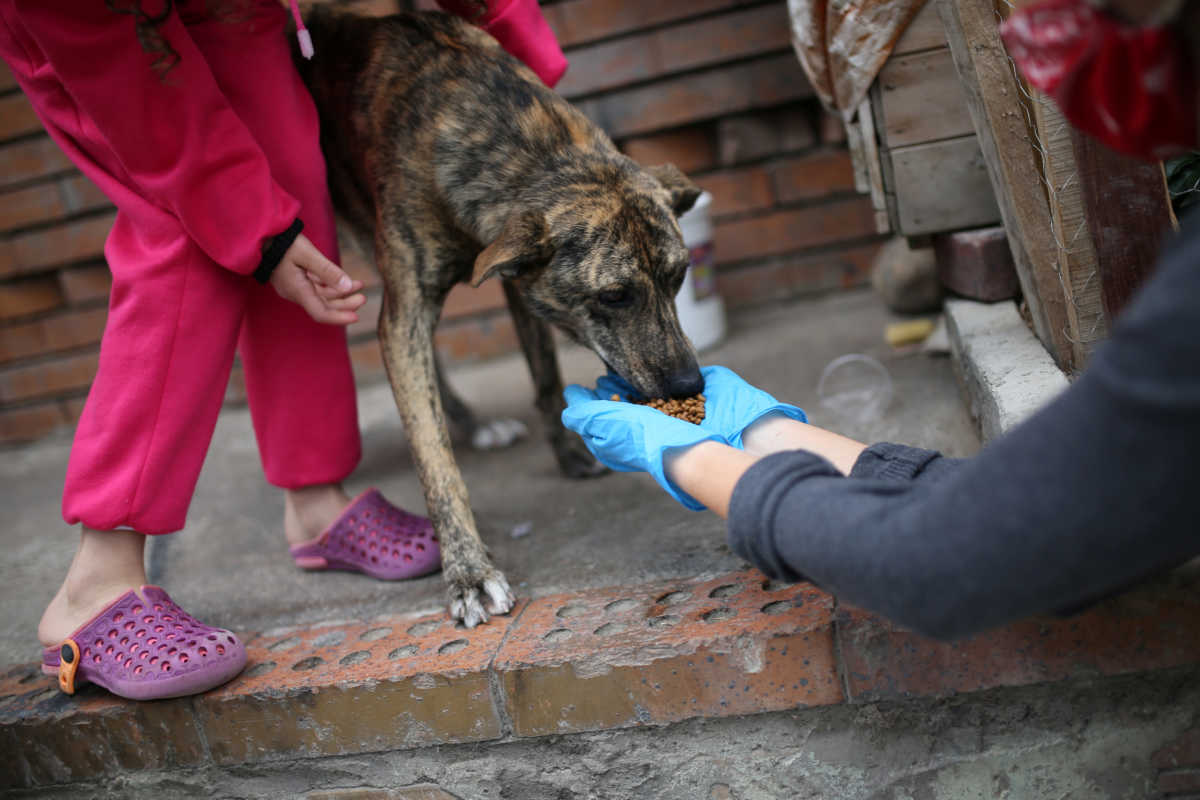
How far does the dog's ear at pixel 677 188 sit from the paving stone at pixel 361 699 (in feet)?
3.68

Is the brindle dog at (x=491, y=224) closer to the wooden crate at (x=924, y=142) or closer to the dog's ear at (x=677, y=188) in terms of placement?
the dog's ear at (x=677, y=188)

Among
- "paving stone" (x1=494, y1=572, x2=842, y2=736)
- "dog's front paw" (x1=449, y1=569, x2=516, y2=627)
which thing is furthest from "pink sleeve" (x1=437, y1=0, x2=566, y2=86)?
"paving stone" (x1=494, y1=572, x2=842, y2=736)

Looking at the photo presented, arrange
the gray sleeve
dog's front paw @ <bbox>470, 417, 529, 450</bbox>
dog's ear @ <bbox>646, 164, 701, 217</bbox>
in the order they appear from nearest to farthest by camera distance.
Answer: the gray sleeve < dog's ear @ <bbox>646, 164, 701, 217</bbox> < dog's front paw @ <bbox>470, 417, 529, 450</bbox>

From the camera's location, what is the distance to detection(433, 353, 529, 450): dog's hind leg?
3.17 m

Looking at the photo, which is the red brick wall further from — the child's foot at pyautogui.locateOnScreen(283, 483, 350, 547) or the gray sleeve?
the gray sleeve

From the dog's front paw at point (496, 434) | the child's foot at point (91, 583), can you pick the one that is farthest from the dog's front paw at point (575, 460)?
the child's foot at point (91, 583)

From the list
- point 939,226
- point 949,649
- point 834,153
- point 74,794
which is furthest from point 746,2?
point 74,794

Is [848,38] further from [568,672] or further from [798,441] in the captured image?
[568,672]

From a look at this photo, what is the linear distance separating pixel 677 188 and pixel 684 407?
0.69 metres

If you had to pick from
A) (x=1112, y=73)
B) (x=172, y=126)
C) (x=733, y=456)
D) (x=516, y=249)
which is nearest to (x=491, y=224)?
(x=516, y=249)

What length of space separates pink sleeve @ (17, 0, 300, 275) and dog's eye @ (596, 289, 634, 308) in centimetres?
70

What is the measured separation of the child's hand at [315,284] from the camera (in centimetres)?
194

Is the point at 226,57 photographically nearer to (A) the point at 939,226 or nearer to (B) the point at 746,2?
(A) the point at 939,226

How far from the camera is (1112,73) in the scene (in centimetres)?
96
